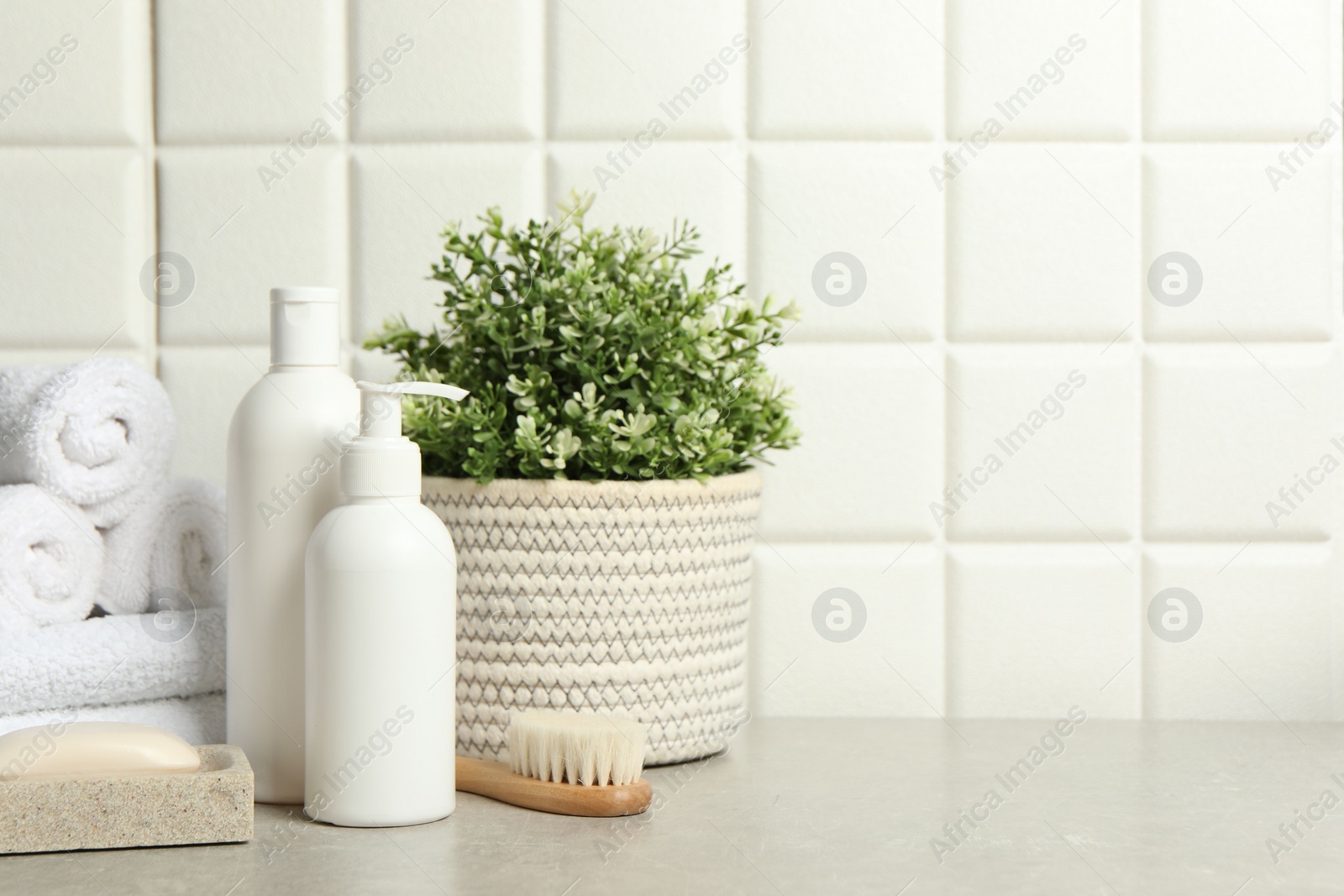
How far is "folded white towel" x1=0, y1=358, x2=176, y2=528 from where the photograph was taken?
64 cm

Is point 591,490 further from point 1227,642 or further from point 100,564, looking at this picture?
point 1227,642

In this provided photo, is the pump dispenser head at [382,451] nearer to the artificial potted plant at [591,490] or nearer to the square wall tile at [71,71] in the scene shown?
the artificial potted plant at [591,490]

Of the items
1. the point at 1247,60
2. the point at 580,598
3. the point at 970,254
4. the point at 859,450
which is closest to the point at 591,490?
the point at 580,598

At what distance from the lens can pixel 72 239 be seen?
2.73 feet

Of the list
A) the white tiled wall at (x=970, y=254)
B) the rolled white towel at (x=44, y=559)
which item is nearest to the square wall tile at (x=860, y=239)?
the white tiled wall at (x=970, y=254)

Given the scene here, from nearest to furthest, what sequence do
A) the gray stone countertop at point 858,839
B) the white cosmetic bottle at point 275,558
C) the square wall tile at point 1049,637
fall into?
1. the gray stone countertop at point 858,839
2. the white cosmetic bottle at point 275,558
3. the square wall tile at point 1049,637

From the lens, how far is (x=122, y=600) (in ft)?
2.19

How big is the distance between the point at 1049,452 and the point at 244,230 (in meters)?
0.63

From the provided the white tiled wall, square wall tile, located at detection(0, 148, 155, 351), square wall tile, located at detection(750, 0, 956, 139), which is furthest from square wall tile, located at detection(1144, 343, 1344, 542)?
square wall tile, located at detection(0, 148, 155, 351)

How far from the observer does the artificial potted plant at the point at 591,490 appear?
0.62 m

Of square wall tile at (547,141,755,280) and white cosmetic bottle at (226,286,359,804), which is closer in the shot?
white cosmetic bottle at (226,286,359,804)

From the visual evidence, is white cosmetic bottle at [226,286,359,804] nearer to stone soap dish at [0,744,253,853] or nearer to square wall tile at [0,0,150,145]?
stone soap dish at [0,744,253,853]

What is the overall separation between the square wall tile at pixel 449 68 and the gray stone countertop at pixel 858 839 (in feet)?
1.60

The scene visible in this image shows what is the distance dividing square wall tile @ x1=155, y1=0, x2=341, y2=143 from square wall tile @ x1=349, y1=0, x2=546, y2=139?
20 millimetres
